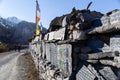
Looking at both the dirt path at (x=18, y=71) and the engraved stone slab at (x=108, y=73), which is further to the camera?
the dirt path at (x=18, y=71)

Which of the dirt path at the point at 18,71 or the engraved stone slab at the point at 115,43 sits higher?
the engraved stone slab at the point at 115,43

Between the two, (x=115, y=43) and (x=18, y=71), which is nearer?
(x=115, y=43)

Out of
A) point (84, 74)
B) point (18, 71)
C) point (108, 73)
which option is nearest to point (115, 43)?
point (108, 73)

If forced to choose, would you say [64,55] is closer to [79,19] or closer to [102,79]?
[79,19]

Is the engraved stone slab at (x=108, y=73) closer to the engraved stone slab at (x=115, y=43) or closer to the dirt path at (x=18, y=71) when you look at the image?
the engraved stone slab at (x=115, y=43)

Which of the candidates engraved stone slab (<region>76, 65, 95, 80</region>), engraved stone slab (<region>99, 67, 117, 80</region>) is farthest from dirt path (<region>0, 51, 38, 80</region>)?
engraved stone slab (<region>99, 67, 117, 80</region>)

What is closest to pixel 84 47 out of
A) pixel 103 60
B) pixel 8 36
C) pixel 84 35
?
pixel 84 35

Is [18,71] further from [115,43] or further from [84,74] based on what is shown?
[115,43]

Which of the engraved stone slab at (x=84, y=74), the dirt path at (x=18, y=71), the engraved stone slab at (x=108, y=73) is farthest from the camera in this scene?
the dirt path at (x=18, y=71)

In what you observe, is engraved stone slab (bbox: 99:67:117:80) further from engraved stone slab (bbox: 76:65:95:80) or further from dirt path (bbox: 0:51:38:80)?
dirt path (bbox: 0:51:38:80)

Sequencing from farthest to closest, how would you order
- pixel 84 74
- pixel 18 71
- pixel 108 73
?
Result: pixel 18 71, pixel 84 74, pixel 108 73

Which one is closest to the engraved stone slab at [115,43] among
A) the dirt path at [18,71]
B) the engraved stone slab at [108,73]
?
the engraved stone slab at [108,73]

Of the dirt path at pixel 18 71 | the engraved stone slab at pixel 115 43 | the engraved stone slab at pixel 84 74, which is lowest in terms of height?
the dirt path at pixel 18 71

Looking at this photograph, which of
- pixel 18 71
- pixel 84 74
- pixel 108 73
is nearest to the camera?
pixel 108 73
